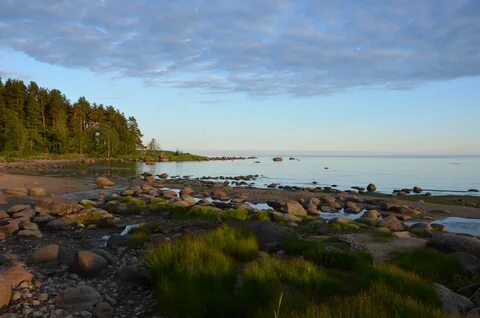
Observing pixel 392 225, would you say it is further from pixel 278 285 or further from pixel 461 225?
pixel 278 285

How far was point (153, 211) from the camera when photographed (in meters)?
21.5

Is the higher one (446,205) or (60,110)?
(60,110)

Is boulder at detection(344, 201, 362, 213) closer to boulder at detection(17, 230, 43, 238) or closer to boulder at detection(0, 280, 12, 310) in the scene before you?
boulder at detection(17, 230, 43, 238)

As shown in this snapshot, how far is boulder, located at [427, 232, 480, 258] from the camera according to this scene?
11898 mm

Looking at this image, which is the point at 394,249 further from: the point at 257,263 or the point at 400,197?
the point at 400,197

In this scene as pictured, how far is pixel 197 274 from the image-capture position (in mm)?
7930

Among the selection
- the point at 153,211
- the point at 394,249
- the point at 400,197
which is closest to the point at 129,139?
the point at 400,197

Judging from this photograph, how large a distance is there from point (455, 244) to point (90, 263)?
34.0 feet

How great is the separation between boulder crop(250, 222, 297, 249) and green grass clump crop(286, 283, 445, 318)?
6.01 m

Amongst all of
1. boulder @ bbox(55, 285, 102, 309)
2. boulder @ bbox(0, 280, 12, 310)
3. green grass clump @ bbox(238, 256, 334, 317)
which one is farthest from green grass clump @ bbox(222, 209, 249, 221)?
boulder @ bbox(0, 280, 12, 310)

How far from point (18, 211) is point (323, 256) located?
16.2m

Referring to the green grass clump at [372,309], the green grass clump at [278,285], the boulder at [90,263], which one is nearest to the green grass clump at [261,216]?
the boulder at [90,263]

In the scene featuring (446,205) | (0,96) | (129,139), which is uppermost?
(0,96)

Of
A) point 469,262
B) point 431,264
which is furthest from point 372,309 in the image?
point 469,262
